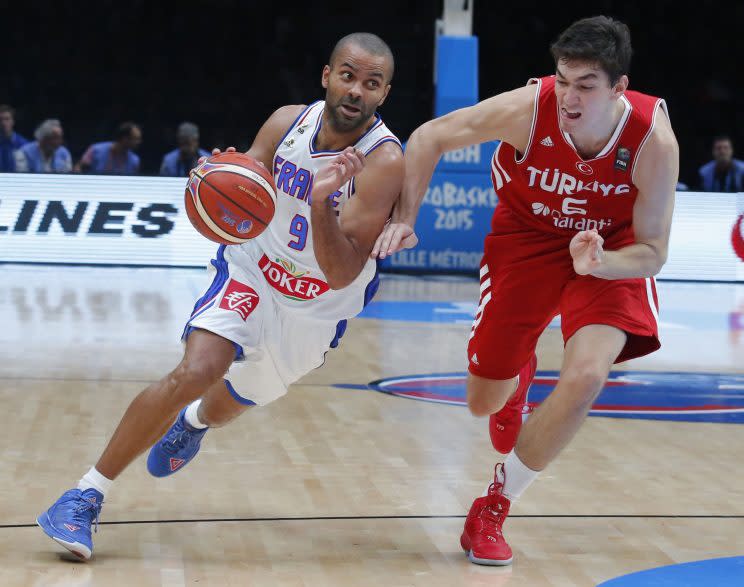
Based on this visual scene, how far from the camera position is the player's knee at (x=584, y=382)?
3.89 meters

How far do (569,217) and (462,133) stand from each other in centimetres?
54

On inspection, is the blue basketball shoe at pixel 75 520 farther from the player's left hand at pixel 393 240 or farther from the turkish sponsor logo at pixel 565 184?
the turkish sponsor logo at pixel 565 184

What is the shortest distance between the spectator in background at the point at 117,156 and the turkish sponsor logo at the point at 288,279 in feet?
30.4

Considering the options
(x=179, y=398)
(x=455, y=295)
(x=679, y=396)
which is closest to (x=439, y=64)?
(x=455, y=295)

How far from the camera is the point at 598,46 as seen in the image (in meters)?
3.84

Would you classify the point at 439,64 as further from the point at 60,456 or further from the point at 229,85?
the point at 60,456

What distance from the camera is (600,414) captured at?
641 cm

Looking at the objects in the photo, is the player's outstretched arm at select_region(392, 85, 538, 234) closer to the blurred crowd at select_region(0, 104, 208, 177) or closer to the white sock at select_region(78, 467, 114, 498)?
the white sock at select_region(78, 467, 114, 498)

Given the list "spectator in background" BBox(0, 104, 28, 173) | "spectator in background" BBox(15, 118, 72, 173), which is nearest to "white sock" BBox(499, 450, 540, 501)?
"spectator in background" BBox(15, 118, 72, 173)

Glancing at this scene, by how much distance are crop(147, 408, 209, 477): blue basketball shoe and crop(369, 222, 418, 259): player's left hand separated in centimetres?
124

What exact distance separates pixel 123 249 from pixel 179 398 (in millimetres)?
9033

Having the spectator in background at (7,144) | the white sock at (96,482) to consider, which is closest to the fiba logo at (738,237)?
the spectator in background at (7,144)

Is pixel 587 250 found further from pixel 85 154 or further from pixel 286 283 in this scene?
pixel 85 154

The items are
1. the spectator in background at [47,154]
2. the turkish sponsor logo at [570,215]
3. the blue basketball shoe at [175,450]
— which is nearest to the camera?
the turkish sponsor logo at [570,215]
